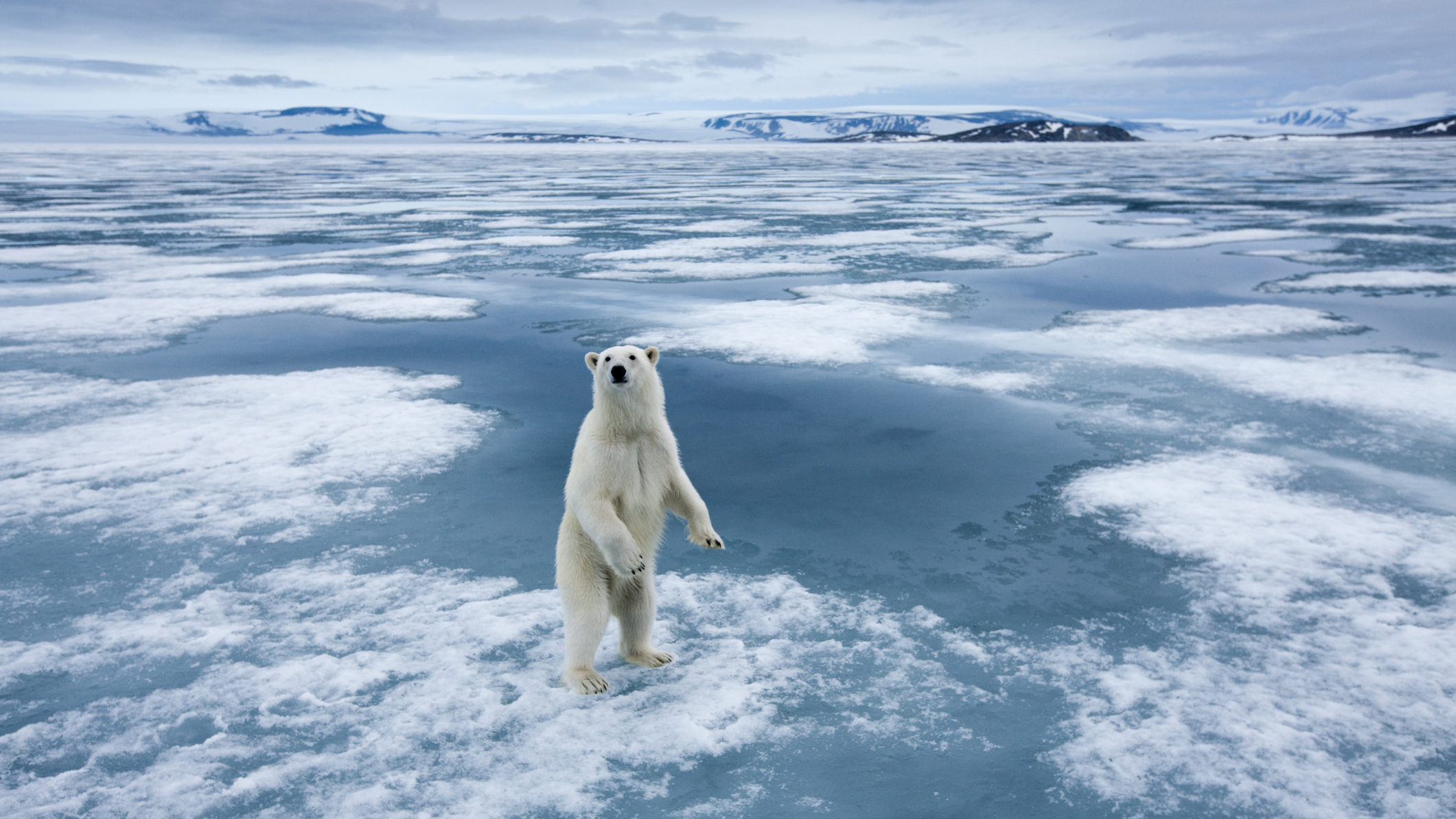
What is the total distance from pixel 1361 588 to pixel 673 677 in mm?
2461

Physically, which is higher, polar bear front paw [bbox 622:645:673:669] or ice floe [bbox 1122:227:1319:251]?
ice floe [bbox 1122:227:1319:251]

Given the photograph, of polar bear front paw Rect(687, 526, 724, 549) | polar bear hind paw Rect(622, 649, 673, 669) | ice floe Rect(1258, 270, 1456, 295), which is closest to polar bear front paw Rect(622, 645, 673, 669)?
polar bear hind paw Rect(622, 649, 673, 669)

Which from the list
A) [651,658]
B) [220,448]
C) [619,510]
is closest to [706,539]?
[619,510]

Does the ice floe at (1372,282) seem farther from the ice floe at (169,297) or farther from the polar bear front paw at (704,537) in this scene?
the polar bear front paw at (704,537)

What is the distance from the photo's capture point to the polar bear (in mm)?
2541

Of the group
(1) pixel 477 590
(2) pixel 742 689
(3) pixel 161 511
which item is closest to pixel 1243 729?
(2) pixel 742 689

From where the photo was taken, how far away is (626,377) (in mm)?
2510

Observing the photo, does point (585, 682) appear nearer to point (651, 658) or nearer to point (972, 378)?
point (651, 658)

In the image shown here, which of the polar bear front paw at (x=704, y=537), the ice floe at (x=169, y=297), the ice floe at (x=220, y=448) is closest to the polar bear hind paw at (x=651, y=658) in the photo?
the polar bear front paw at (x=704, y=537)

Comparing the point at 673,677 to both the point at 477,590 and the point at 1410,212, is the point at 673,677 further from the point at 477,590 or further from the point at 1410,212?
the point at 1410,212

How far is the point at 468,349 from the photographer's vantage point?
700 cm

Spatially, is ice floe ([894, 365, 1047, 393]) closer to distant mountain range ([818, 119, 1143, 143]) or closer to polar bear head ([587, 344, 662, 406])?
polar bear head ([587, 344, 662, 406])

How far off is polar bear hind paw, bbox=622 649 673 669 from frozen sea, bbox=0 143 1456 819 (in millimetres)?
28

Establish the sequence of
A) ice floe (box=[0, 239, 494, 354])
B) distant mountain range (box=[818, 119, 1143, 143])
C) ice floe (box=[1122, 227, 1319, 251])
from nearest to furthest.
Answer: ice floe (box=[0, 239, 494, 354]) → ice floe (box=[1122, 227, 1319, 251]) → distant mountain range (box=[818, 119, 1143, 143])
